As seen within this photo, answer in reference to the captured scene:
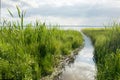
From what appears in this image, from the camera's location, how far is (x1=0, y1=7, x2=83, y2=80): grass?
852cm

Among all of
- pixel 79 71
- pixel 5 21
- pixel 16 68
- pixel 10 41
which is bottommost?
pixel 79 71

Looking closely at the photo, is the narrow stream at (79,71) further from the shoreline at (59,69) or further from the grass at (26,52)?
the grass at (26,52)

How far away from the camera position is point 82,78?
11328 millimetres

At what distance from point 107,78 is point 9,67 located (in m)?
2.95

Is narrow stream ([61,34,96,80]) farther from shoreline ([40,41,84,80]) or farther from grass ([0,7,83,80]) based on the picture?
grass ([0,7,83,80])

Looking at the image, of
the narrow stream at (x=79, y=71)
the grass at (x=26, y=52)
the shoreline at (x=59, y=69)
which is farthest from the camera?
the narrow stream at (x=79, y=71)

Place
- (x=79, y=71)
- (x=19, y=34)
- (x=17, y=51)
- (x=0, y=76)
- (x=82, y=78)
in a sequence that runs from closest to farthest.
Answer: (x=0, y=76), (x=17, y=51), (x=19, y=34), (x=82, y=78), (x=79, y=71)

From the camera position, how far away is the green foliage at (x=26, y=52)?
852cm

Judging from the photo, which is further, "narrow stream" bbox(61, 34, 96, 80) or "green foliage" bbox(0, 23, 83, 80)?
"narrow stream" bbox(61, 34, 96, 80)

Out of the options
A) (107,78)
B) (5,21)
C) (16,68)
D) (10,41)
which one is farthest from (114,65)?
(5,21)

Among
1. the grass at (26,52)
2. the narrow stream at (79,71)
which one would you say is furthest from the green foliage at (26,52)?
the narrow stream at (79,71)

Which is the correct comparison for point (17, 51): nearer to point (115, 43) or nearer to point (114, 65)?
point (114, 65)

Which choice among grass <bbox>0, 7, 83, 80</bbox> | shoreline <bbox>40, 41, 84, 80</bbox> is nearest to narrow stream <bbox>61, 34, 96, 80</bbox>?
shoreline <bbox>40, 41, 84, 80</bbox>

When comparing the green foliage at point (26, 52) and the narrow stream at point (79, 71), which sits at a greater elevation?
the green foliage at point (26, 52)
